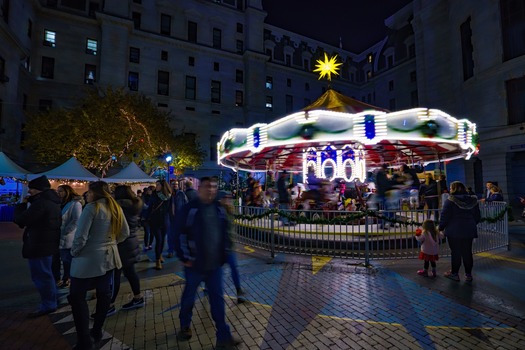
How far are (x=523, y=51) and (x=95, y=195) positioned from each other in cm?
2621

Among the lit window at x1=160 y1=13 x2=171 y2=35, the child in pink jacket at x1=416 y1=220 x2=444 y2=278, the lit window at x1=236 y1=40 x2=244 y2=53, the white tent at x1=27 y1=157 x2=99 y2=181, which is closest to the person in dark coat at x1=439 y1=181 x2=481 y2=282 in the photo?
the child in pink jacket at x1=416 y1=220 x2=444 y2=278

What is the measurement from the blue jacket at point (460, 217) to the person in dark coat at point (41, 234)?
6921 millimetres

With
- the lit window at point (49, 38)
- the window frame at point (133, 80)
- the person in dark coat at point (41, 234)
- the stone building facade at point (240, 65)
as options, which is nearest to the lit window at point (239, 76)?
the stone building facade at point (240, 65)

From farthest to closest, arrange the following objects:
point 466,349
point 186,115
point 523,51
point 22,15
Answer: point 186,115, point 22,15, point 523,51, point 466,349

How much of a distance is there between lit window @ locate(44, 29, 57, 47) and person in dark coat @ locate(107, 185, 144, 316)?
1230 inches

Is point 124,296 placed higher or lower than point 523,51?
lower

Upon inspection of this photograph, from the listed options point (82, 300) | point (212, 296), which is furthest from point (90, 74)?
point (212, 296)

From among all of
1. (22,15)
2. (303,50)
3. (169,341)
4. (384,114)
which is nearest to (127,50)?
(22,15)

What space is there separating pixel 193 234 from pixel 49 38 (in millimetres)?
33442

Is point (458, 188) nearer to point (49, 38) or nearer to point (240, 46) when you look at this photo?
point (49, 38)

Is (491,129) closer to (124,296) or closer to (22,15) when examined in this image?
(124,296)

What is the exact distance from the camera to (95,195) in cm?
332

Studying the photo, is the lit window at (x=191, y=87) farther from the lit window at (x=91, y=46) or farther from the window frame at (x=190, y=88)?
the lit window at (x=91, y=46)

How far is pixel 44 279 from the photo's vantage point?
13.5 feet
